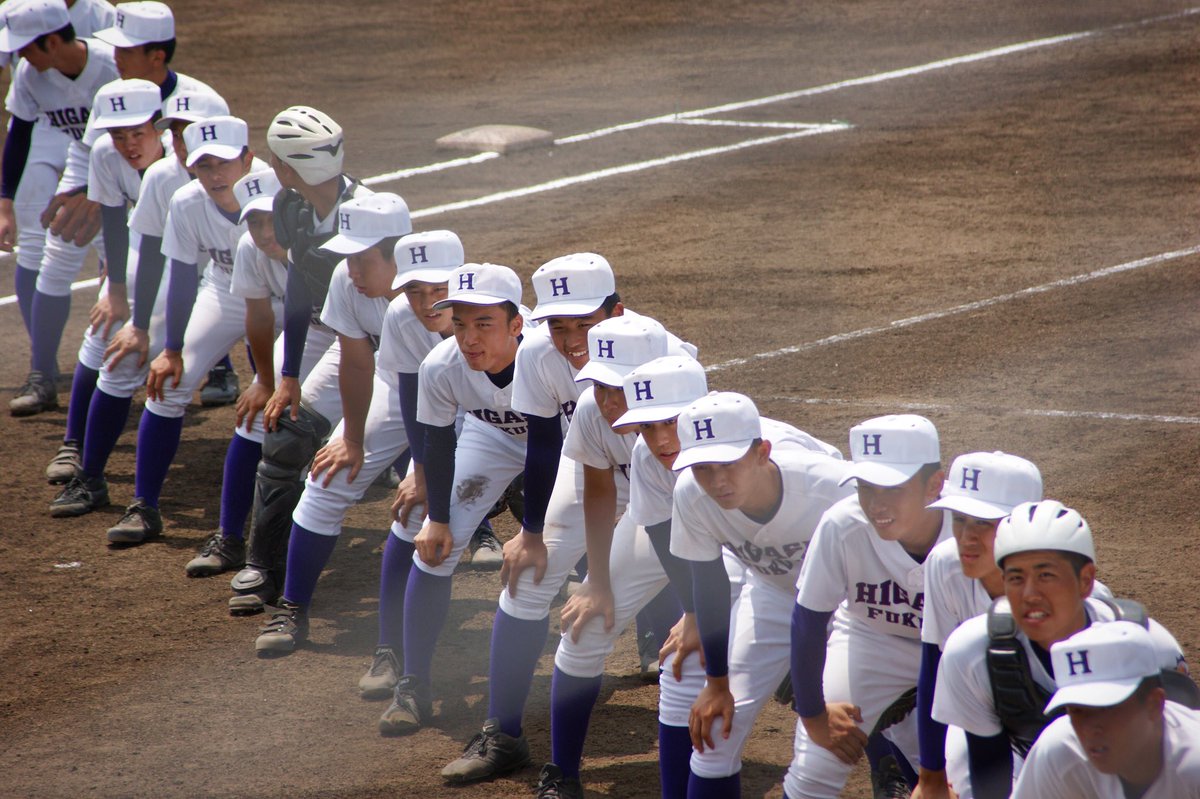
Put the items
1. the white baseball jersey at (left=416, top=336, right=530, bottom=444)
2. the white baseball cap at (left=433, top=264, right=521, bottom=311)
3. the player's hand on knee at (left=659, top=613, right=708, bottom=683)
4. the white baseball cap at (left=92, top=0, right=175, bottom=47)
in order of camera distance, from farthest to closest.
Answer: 1. the white baseball cap at (left=92, top=0, right=175, bottom=47)
2. the white baseball jersey at (left=416, top=336, right=530, bottom=444)
3. the white baseball cap at (left=433, top=264, right=521, bottom=311)
4. the player's hand on knee at (left=659, top=613, right=708, bottom=683)

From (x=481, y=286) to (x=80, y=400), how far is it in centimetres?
322

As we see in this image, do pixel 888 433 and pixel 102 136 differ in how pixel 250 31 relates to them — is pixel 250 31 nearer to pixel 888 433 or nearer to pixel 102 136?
pixel 102 136

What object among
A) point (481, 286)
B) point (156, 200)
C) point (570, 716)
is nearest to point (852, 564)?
point (570, 716)

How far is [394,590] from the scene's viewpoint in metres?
5.19

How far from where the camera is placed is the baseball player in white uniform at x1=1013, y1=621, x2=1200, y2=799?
2.73 m

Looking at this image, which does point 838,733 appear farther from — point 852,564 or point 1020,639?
point 1020,639

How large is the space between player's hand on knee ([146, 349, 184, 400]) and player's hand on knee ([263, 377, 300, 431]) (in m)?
0.88

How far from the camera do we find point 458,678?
5.28 m

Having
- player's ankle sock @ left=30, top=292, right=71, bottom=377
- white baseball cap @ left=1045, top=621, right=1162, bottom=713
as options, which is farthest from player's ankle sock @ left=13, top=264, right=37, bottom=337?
white baseball cap @ left=1045, top=621, right=1162, bottom=713

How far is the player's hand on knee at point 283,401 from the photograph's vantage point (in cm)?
559

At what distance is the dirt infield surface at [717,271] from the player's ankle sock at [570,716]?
0.16m

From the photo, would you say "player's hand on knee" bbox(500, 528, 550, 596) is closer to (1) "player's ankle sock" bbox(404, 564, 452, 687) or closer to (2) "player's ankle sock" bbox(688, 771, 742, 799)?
(1) "player's ankle sock" bbox(404, 564, 452, 687)

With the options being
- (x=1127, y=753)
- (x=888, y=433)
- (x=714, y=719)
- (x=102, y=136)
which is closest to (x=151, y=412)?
(x=102, y=136)

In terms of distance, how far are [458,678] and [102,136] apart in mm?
3391
